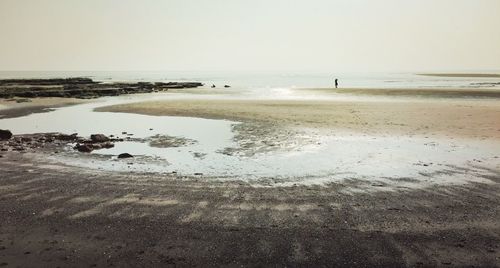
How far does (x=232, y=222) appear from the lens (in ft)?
28.5

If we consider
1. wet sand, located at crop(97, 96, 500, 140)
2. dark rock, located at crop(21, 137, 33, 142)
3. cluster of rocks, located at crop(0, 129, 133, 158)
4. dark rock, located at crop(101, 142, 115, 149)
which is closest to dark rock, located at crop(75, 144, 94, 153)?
cluster of rocks, located at crop(0, 129, 133, 158)

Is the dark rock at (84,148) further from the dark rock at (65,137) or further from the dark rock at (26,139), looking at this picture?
the dark rock at (26,139)

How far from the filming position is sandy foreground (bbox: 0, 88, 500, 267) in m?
7.04

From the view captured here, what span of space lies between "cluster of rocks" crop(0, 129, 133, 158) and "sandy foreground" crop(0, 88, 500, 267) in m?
4.04

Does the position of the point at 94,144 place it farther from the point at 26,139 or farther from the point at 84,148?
the point at 26,139

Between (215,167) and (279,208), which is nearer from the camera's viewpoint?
(279,208)

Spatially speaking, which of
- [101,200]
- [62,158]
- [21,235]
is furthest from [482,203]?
[62,158]

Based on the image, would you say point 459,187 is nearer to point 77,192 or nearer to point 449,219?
point 449,219

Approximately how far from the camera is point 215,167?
14023 millimetres

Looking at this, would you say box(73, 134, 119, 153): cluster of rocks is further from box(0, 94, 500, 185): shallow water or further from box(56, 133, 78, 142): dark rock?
box(56, 133, 78, 142): dark rock

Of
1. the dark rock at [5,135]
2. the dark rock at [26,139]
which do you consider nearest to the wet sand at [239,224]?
the dark rock at [26,139]

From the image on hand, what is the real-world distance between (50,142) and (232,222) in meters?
14.0

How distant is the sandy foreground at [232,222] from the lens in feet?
23.1

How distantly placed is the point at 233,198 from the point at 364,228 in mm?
3567
